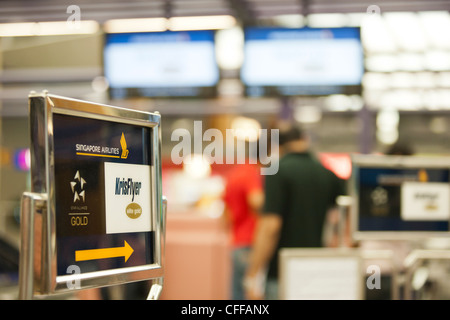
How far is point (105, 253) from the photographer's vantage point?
1.34m

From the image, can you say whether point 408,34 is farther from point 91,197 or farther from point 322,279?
point 91,197

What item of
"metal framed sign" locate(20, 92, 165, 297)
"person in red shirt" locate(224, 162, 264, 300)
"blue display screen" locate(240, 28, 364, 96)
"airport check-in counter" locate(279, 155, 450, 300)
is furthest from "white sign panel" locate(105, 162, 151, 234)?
"blue display screen" locate(240, 28, 364, 96)

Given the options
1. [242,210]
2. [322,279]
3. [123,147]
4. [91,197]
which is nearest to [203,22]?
[242,210]

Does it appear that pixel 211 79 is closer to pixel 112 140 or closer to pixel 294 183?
pixel 294 183

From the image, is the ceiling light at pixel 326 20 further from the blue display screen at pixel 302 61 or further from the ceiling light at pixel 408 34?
the ceiling light at pixel 408 34

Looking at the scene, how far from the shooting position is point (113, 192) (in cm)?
137

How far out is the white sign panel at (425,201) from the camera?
2373 millimetres

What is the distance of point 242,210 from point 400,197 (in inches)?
101

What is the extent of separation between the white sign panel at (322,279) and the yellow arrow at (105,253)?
3.02 feet

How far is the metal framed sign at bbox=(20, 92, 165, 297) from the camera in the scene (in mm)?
1142

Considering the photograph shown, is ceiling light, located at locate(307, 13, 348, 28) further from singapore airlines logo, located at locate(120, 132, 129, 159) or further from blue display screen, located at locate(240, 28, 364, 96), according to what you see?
singapore airlines logo, located at locate(120, 132, 129, 159)

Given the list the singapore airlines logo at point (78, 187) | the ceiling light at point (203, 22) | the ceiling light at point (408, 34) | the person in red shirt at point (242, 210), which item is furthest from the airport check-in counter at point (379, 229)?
the ceiling light at point (408, 34)

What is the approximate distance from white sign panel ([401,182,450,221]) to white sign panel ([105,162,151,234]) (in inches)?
49.2
